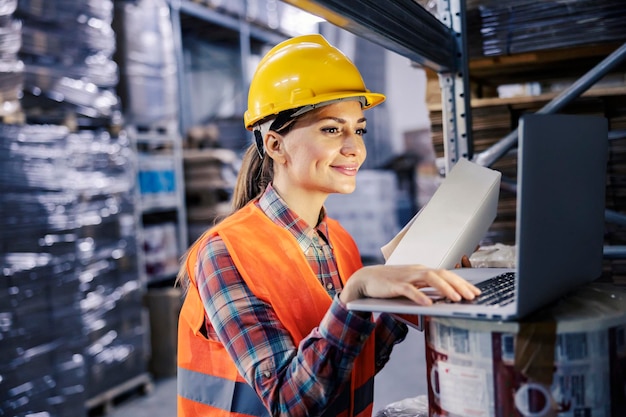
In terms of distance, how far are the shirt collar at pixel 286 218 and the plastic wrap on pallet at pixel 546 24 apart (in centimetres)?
115

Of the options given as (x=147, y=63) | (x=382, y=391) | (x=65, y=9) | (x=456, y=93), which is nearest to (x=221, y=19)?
(x=147, y=63)

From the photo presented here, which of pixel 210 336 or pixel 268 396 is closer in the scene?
pixel 268 396

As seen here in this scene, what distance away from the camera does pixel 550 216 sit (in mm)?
1153

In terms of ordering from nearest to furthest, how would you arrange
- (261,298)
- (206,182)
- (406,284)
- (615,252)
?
1. (406,284)
2. (261,298)
3. (615,252)
4. (206,182)

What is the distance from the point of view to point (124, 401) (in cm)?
538

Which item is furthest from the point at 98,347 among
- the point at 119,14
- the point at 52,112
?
the point at 119,14

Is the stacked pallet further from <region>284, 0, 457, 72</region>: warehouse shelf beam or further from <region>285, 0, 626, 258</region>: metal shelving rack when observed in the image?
<region>284, 0, 457, 72</region>: warehouse shelf beam

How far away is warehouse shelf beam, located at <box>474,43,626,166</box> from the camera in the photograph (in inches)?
83.4

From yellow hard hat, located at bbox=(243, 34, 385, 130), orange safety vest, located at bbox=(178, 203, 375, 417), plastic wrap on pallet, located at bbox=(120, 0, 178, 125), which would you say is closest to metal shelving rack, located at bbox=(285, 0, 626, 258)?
yellow hard hat, located at bbox=(243, 34, 385, 130)

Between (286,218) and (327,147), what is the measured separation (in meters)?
0.26

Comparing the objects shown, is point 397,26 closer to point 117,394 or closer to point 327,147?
point 327,147

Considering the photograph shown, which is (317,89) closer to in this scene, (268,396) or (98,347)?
(268,396)

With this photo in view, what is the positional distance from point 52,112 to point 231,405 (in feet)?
12.0

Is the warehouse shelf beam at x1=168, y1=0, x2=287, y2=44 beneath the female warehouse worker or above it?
above
